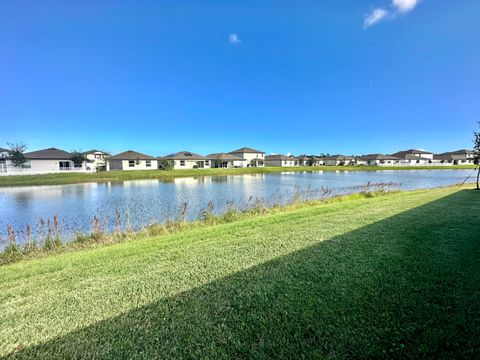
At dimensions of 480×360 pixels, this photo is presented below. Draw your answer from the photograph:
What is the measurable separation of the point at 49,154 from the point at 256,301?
51.1 m

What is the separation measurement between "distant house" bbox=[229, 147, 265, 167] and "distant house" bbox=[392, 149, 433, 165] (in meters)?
58.6

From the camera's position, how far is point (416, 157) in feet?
320

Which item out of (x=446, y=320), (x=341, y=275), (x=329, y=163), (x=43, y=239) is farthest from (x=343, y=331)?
(x=329, y=163)

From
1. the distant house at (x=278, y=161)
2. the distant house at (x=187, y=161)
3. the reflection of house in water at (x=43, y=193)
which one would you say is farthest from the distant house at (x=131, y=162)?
the distant house at (x=278, y=161)

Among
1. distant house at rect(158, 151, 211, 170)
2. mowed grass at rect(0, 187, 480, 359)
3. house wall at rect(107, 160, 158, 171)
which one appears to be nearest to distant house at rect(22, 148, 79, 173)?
house wall at rect(107, 160, 158, 171)

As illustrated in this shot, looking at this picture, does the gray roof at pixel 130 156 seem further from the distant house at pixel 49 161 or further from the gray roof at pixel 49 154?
the gray roof at pixel 49 154

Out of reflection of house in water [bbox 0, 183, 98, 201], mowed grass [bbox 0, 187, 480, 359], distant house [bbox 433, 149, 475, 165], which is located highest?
distant house [bbox 433, 149, 475, 165]

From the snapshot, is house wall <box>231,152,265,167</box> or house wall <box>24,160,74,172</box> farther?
house wall <box>231,152,265,167</box>

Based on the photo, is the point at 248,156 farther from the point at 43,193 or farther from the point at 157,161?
the point at 43,193

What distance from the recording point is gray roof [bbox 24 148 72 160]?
40.3 metres

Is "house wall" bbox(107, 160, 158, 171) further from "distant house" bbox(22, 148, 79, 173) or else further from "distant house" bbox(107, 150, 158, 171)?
"distant house" bbox(22, 148, 79, 173)

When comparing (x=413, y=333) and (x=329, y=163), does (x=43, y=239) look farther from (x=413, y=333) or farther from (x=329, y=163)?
(x=329, y=163)

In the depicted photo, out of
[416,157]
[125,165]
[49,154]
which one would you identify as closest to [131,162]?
[125,165]

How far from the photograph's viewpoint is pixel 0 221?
40.3ft
